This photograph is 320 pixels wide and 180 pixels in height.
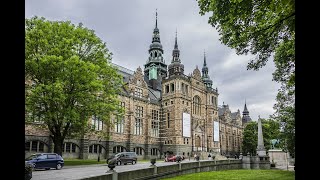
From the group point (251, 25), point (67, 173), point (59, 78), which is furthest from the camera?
point (59, 78)

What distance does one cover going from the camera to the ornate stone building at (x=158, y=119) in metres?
47.4

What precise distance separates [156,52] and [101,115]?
52023 mm

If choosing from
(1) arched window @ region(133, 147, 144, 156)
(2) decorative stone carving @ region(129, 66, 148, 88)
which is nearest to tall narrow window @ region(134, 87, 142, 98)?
(2) decorative stone carving @ region(129, 66, 148, 88)

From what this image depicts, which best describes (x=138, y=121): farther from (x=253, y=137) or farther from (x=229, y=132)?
(x=253, y=137)

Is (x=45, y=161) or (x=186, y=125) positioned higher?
(x=186, y=125)

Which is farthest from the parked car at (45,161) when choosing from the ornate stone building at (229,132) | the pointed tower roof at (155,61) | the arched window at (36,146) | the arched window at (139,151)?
the ornate stone building at (229,132)

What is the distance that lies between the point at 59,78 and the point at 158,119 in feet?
126

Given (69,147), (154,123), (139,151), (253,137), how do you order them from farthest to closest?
(253,137) < (154,123) < (139,151) < (69,147)

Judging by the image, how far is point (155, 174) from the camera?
68.9ft

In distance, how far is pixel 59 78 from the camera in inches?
960

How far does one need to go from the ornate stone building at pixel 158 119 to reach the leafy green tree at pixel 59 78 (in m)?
15.3

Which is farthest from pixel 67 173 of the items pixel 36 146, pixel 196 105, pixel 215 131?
pixel 215 131

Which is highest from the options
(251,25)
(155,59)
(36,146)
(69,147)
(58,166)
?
(155,59)
